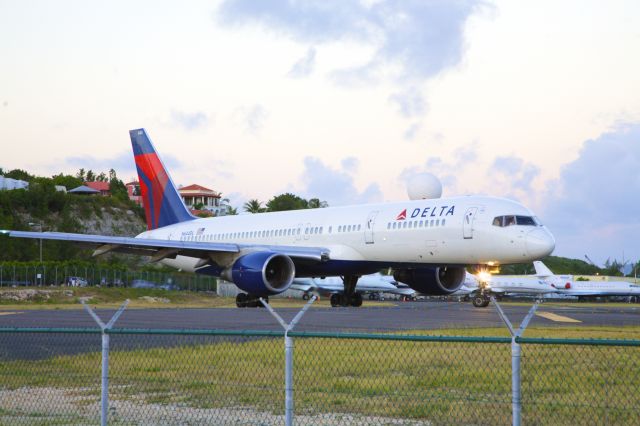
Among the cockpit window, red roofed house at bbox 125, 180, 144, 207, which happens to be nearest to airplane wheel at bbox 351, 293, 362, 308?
the cockpit window

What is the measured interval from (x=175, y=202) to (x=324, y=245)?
38.0ft

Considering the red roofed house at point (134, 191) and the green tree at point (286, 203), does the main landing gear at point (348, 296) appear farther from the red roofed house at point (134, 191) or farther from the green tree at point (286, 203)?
the red roofed house at point (134, 191)

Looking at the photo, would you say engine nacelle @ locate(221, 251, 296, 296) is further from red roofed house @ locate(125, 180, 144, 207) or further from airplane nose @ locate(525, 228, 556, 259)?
red roofed house @ locate(125, 180, 144, 207)

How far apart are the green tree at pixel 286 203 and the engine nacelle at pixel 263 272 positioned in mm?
103491

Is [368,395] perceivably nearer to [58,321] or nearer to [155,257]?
[58,321]

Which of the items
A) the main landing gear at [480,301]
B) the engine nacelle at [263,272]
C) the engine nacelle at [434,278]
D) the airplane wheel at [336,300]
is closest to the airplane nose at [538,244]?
the engine nacelle at [434,278]

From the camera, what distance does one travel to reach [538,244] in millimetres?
27938

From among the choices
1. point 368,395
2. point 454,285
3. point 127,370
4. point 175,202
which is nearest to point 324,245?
point 454,285

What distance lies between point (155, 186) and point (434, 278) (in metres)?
15.9

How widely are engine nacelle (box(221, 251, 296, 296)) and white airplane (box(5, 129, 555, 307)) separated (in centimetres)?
3

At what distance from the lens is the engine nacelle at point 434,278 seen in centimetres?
3338

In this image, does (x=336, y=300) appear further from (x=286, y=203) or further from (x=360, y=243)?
(x=286, y=203)

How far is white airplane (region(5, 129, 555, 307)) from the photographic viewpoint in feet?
93.8

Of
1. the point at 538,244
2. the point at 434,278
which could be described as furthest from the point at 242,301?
the point at 538,244
